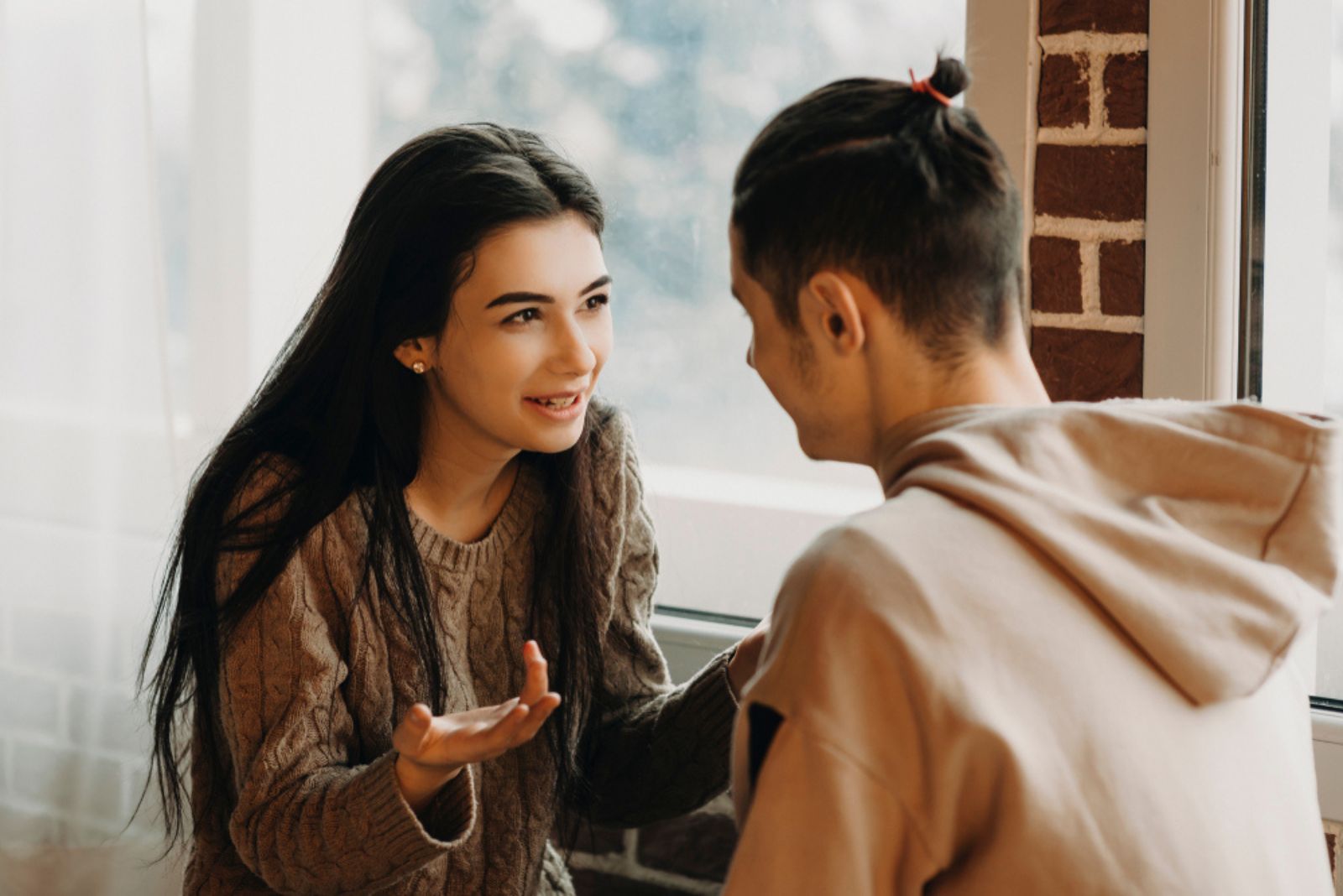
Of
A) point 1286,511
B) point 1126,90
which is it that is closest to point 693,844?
point 1126,90

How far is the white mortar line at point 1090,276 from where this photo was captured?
1.55 m

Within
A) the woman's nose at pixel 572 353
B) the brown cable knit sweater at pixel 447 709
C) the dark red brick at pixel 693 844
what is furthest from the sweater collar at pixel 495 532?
the dark red brick at pixel 693 844

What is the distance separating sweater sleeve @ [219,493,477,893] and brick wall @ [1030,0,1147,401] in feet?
2.71

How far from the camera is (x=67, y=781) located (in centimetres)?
210

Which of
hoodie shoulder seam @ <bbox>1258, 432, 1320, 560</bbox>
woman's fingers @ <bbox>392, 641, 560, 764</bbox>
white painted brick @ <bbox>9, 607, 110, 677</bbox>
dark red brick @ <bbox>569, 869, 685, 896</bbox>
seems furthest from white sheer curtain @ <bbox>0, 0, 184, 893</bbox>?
hoodie shoulder seam @ <bbox>1258, 432, 1320, 560</bbox>

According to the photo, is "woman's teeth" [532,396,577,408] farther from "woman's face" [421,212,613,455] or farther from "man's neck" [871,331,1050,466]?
"man's neck" [871,331,1050,466]

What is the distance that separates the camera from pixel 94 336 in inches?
79.4

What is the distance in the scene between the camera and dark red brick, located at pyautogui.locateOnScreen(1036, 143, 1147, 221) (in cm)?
153

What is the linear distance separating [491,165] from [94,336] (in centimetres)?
87

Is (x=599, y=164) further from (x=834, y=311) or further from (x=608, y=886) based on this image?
(x=834, y=311)

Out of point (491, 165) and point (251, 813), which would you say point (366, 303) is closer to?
point (491, 165)

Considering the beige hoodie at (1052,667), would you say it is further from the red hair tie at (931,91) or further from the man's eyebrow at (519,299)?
the man's eyebrow at (519,299)

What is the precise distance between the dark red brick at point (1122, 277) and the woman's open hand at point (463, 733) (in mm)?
778

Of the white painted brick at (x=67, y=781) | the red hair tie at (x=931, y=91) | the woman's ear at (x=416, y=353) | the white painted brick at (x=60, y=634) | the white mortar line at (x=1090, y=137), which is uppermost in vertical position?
the white mortar line at (x=1090, y=137)
